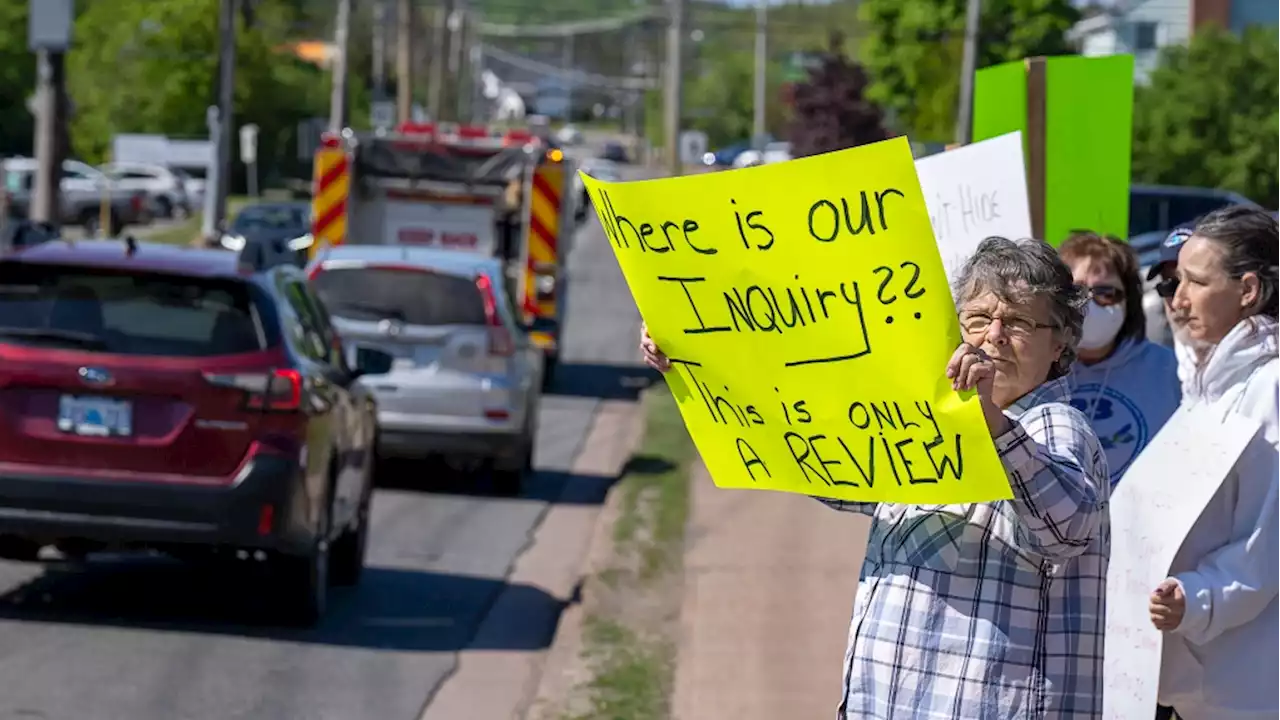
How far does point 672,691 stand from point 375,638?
1692 millimetres

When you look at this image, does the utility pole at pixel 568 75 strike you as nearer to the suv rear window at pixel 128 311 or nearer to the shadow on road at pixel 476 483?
the shadow on road at pixel 476 483

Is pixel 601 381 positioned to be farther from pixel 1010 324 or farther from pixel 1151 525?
pixel 1010 324

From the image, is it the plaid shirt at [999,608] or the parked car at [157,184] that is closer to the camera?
the plaid shirt at [999,608]

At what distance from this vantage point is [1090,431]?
3736mm

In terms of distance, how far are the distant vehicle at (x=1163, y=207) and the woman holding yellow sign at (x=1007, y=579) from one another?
13.3 meters

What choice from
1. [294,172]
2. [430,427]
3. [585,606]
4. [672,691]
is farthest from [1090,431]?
[294,172]

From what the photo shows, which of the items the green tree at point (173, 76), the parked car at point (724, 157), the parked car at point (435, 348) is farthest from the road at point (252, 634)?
the green tree at point (173, 76)

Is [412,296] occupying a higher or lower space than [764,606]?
higher

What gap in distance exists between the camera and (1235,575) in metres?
4.13

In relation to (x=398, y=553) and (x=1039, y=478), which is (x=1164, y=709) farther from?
(x=398, y=553)

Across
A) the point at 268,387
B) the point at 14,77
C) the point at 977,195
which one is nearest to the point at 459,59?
the point at 14,77

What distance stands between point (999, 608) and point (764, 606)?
5.87 m

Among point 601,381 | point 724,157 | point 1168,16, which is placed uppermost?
point 1168,16

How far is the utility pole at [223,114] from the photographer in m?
31.2
